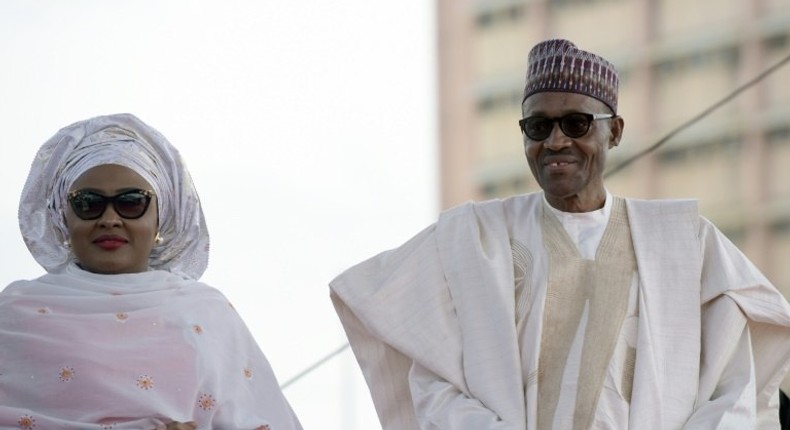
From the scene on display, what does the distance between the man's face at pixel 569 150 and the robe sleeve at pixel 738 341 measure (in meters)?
0.41

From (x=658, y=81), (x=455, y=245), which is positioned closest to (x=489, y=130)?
(x=658, y=81)

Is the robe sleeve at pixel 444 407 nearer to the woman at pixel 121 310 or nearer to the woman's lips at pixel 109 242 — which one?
the woman at pixel 121 310

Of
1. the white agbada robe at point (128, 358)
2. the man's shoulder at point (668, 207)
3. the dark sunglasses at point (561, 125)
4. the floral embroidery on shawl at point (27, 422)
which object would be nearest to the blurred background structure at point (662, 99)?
the man's shoulder at point (668, 207)

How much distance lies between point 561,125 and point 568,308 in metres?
0.55

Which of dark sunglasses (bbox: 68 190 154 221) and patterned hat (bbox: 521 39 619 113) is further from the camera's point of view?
patterned hat (bbox: 521 39 619 113)

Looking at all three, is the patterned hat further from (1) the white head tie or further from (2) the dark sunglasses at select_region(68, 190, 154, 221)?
(2) the dark sunglasses at select_region(68, 190, 154, 221)

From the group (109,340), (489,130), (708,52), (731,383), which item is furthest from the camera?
(489,130)

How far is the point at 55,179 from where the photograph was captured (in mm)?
5742

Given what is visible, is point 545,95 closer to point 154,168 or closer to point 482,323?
point 482,323

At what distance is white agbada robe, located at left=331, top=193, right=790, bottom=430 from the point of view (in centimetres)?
581

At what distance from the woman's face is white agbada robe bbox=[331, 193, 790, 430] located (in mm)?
836

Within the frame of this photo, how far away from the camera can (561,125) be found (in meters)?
5.99

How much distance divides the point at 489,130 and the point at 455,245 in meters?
31.3

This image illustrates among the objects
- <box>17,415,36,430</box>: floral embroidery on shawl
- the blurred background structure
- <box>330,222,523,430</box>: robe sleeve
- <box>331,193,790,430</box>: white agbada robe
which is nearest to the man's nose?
<box>331,193,790,430</box>: white agbada robe
